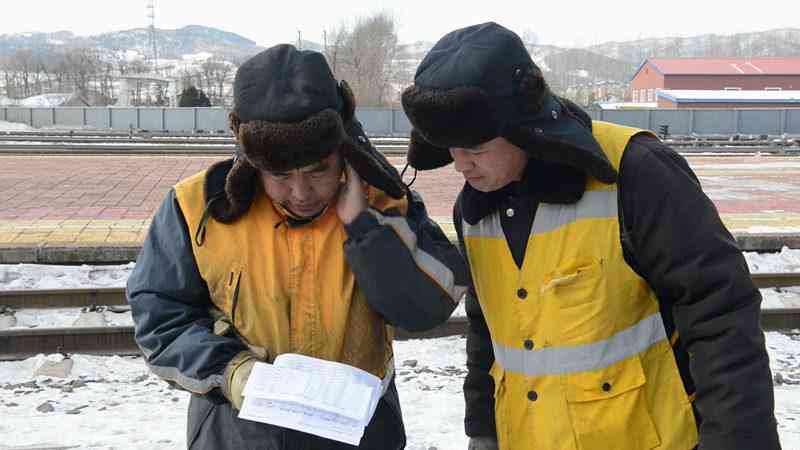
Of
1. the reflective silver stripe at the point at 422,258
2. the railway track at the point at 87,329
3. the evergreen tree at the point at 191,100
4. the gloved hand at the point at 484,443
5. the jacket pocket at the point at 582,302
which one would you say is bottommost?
the railway track at the point at 87,329

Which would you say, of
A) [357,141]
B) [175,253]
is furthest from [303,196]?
[175,253]

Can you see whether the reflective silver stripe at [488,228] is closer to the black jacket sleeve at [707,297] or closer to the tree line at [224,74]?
the black jacket sleeve at [707,297]

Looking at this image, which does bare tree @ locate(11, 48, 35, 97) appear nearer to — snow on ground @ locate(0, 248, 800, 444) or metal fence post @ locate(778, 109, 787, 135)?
metal fence post @ locate(778, 109, 787, 135)

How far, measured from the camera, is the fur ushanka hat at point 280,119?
1.86 m

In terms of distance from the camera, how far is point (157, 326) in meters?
1.94

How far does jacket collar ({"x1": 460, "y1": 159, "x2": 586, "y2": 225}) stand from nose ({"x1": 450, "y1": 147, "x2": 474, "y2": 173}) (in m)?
0.11

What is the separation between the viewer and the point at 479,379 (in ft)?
7.73

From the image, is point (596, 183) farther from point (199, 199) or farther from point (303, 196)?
point (199, 199)

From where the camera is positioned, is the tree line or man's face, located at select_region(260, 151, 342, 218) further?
the tree line

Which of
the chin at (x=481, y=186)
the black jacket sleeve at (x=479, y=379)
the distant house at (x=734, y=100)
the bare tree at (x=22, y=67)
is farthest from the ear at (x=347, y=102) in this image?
the bare tree at (x=22, y=67)

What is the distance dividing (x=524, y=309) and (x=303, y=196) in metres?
0.60

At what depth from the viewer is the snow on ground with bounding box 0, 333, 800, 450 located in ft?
14.0

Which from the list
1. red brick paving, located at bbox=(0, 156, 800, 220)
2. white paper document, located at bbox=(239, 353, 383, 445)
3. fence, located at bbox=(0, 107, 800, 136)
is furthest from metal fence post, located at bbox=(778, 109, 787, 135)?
white paper document, located at bbox=(239, 353, 383, 445)

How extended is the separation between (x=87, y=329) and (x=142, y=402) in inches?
43.5
